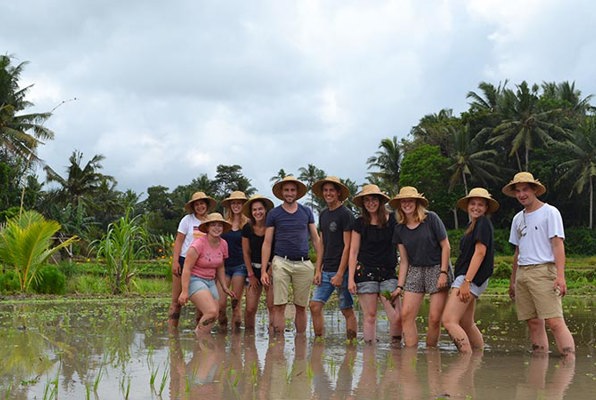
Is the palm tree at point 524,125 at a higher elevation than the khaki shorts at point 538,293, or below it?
higher

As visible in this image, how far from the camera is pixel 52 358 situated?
6371 millimetres

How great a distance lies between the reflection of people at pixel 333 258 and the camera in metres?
7.87

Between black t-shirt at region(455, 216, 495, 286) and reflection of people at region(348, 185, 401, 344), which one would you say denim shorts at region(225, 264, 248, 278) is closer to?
Result: reflection of people at region(348, 185, 401, 344)

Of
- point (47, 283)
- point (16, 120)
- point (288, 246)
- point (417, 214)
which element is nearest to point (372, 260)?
point (417, 214)

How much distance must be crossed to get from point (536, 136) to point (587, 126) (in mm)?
3408

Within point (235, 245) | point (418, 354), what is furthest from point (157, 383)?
point (235, 245)

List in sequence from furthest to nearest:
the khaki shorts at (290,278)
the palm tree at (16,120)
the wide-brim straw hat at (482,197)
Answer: the palm tree at (16,120) < the khaki shorts at (290,278) < the wide-brim straw hat at (482,197)

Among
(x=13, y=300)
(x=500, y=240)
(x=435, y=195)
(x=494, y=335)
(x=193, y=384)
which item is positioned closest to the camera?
(x=193, y=384)

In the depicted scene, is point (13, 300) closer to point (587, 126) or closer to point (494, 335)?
point (494, 335)

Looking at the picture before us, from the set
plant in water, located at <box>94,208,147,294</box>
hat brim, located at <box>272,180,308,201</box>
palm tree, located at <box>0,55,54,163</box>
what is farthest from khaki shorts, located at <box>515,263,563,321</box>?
palm tree, located at <box>0,55,54,163</box>

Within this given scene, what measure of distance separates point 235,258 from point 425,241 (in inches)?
104

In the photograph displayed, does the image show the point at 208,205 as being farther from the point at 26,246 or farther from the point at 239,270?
the point at 26,246

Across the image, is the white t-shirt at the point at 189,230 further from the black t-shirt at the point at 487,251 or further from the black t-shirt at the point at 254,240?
the black t-shirt at the point at 487,251

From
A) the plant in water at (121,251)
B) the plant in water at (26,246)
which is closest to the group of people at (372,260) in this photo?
the plant in water at (121,251)
